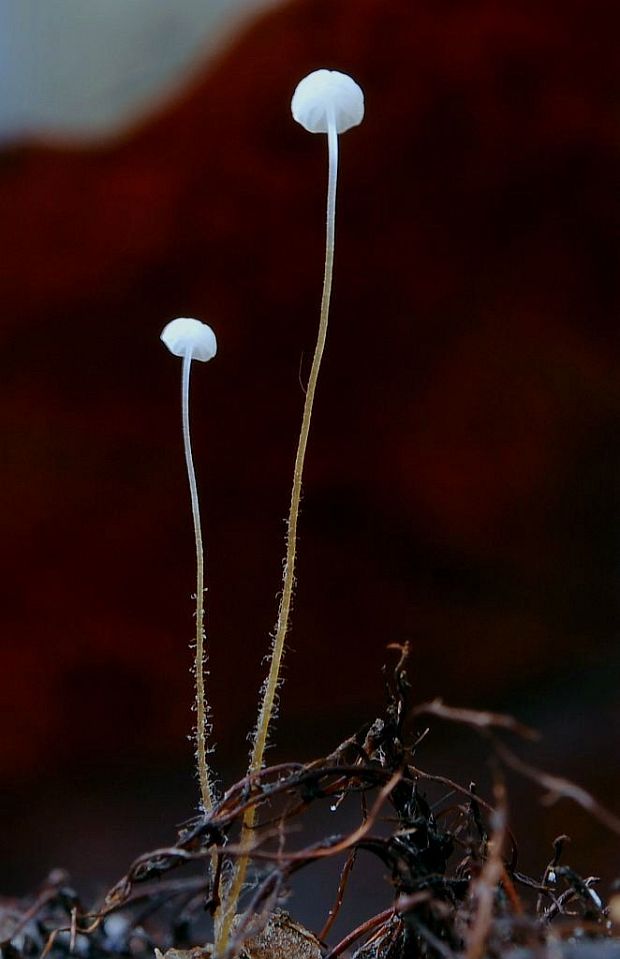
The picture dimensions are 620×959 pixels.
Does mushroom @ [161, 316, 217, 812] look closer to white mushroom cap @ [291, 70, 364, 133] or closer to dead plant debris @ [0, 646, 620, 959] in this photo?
dead plant debris @ [0, 646, 620, 959]

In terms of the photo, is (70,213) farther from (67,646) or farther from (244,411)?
(67,646)

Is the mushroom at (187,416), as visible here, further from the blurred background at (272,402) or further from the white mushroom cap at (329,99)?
the blurred background at (272,402)

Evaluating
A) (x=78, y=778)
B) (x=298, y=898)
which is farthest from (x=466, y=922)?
(x=78, y=778)

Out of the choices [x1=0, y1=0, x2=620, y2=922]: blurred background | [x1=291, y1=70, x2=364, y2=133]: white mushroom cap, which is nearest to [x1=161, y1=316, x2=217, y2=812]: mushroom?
[x1=291, y1=70, x2=364, y2=133]: white mushroom cap

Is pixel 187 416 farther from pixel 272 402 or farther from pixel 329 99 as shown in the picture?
pixel 272 402

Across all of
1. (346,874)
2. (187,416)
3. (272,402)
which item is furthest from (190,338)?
(272,402)
